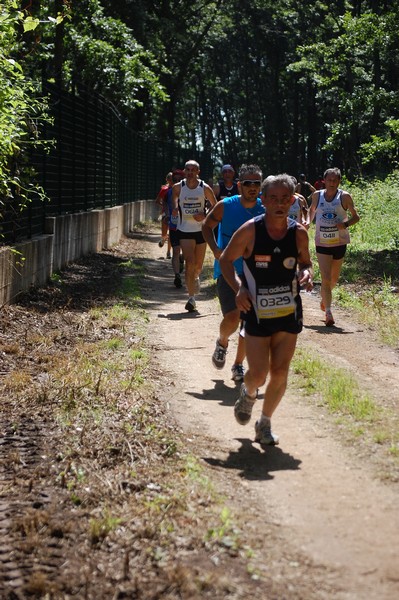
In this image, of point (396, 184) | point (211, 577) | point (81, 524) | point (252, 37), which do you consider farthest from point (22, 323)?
point (252, 37)

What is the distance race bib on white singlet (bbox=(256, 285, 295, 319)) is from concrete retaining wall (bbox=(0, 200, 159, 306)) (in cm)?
397

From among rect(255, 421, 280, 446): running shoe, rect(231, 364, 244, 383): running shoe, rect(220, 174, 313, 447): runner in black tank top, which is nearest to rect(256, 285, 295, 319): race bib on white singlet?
rect(220, 174, 313, 447): runner in black tank top

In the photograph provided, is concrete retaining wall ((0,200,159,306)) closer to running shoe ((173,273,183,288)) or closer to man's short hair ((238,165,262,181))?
running shoe ((173,273,183,288))

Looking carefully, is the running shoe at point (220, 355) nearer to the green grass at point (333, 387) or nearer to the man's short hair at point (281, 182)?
the green grass at point (333, 387)

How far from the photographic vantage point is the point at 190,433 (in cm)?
713

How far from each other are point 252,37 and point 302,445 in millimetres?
59479

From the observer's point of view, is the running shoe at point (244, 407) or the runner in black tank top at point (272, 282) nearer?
the runner in black tank top at point (272, 282)

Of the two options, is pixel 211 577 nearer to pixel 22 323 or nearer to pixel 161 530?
pixel 161 530

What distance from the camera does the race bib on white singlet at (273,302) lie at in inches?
259

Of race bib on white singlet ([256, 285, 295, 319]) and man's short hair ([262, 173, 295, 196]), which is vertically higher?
man's short hair ([262, 173, 295, 196])

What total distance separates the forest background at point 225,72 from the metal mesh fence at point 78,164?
56 centimetres

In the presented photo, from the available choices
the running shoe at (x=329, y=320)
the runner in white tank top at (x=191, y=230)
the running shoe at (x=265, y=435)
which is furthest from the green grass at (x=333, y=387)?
the runner in white tank top at (x=191, y=230)

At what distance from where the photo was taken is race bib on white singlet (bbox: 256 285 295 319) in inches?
259

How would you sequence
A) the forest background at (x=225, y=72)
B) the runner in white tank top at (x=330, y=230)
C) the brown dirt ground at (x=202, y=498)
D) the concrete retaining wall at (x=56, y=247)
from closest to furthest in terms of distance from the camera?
the brown dirt ground at (x=202, y=498), the concrete retaining wall at (x=56, y=247), the runner in white tank top at (x=330, y=230), the forest background at (x=225, y=72)
